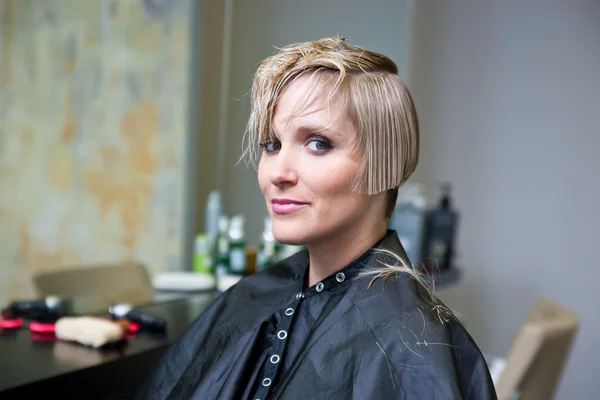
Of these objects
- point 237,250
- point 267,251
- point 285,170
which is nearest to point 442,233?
point 267,251

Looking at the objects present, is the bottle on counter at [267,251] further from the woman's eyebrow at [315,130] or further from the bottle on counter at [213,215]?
the woman's eyebrow at [315,130]

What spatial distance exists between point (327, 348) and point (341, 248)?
207 mm

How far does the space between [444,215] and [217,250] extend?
4.41 feet

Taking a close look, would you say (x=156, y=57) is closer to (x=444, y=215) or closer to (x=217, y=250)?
(x=217, y=250)

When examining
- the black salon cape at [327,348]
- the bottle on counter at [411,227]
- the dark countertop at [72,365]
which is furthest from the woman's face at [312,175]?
the bottle on counter at [411,227]

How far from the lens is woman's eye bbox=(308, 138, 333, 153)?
1.23m

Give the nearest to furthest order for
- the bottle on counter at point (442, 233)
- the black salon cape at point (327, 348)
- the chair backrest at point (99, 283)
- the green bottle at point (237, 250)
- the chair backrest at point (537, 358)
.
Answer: the black salon cape at point (327, 348)
the chair backrest at point (537, 358)
the chair backrest at point (99, 283)
the green bottle at point (237, 250)
the bottle on counter at point (442, 233)

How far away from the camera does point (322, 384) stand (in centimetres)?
112

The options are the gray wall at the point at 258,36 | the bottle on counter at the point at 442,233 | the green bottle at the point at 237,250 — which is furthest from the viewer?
the bottle on counter at the point at 442,233

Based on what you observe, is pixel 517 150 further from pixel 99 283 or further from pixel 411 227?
pixel 99 283

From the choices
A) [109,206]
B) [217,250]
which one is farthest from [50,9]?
[217,250]

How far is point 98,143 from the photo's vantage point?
3.51 m

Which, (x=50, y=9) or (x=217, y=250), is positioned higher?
(x=50, y=9)

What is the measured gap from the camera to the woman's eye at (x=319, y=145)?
4.04 feet
